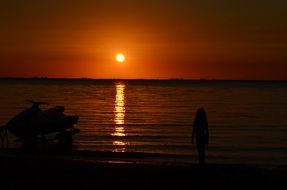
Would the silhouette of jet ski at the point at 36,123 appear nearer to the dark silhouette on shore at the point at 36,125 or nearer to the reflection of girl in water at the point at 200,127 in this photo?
the dark silhouette on shore at the point at 36,125

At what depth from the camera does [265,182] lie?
14.9 metres

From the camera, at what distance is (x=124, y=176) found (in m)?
15.6

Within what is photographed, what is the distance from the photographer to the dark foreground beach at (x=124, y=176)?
14125 mm

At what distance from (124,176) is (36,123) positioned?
13.4 metres

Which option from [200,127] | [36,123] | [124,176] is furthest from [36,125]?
[124,176]

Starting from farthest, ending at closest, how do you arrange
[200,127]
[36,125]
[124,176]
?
[36,125], [200,127], [124,176]

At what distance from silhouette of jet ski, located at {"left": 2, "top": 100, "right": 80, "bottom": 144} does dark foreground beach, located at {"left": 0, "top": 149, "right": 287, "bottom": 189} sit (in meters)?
7.72

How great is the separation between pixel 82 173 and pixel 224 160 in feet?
32.2

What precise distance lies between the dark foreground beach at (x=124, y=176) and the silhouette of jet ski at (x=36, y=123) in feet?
25.3

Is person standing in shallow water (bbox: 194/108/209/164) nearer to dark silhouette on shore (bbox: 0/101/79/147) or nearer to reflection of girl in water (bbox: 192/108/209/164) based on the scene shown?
reflection of girl in water (bbox: 192/108/209/164)

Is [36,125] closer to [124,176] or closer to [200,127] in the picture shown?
[200,127]

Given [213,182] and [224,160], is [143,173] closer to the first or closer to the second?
[213,182]

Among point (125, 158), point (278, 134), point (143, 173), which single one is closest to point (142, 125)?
point (278, 134)

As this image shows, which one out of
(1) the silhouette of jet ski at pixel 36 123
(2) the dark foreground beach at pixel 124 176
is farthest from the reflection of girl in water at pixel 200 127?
(1) the silhouette of jet ski at pixel 36 123
